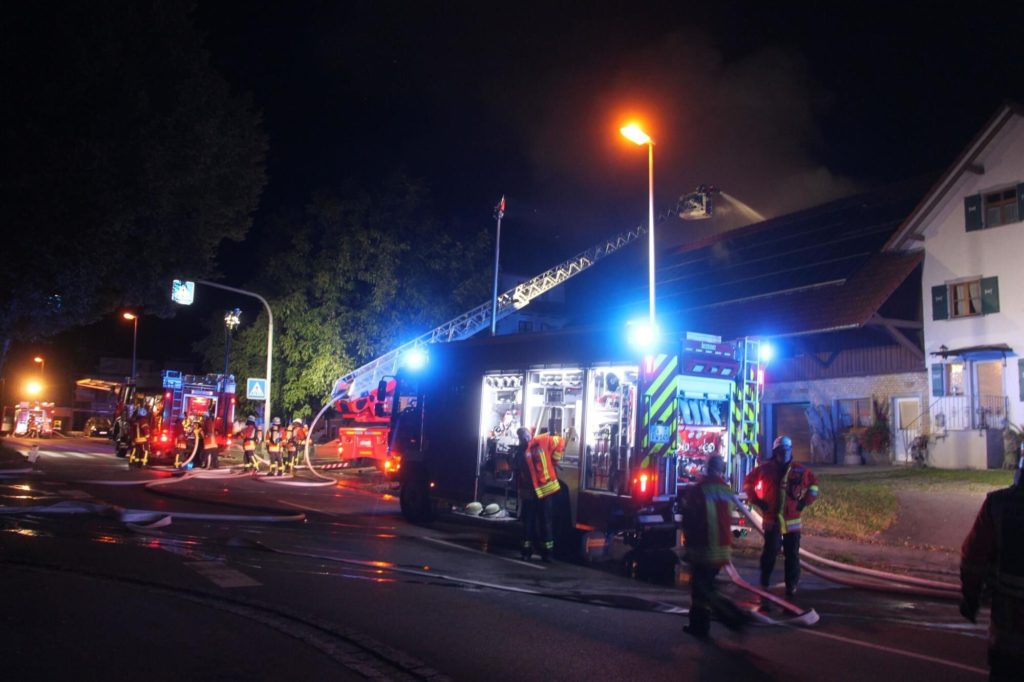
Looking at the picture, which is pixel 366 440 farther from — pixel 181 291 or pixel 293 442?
pixel 181 291

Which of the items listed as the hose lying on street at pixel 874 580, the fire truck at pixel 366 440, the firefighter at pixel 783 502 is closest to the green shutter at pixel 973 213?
the hose lying on street at pixel 874 580

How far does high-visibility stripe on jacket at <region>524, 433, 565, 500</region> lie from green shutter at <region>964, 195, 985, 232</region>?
53.6ft

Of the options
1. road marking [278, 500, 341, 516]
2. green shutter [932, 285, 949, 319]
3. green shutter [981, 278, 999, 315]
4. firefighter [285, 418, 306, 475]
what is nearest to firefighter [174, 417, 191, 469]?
firefighter [285, 418, 306, 475]

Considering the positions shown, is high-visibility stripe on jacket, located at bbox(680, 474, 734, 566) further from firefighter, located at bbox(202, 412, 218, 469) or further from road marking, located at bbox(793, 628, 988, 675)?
firefighter, located at bbox(202, 412, 218, 469)

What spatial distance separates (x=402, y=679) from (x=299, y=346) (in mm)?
27257

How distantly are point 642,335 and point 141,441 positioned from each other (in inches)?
802

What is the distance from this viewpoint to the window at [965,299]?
826 inches

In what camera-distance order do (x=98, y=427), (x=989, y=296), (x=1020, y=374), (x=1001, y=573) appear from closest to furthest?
1. (x=1001, y=573)
2. (x=1020, y=374)
3. (x=989, y=296)
4. (x=98, y=427)

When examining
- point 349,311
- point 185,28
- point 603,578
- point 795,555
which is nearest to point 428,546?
point 603,578

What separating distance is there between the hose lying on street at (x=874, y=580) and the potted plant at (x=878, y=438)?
42.5ft

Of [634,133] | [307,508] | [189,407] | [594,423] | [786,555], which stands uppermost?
[634,133]

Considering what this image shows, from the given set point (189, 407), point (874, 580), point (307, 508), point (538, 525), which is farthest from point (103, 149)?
point (874, 580)

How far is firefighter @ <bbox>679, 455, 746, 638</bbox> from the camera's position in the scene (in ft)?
21.2

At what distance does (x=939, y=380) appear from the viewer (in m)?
21.0
